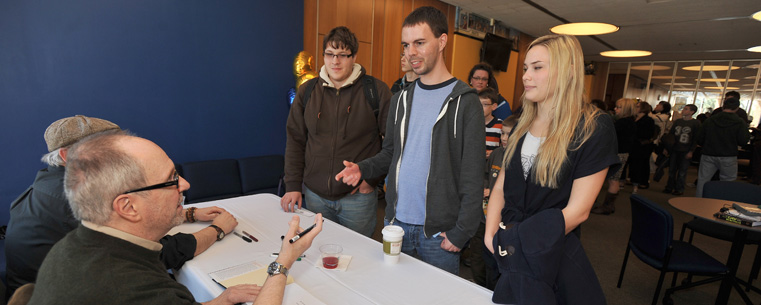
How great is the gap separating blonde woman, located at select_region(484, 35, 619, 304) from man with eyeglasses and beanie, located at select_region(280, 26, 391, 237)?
906 millimetres

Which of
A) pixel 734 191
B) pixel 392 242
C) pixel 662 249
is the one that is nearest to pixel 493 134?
pixel 662 249

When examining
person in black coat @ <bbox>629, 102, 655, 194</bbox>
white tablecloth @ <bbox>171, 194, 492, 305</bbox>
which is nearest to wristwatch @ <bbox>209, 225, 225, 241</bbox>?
white tablecloth @ <bbox>171, 194, 492, 305</bbox>

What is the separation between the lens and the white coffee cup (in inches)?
52.7

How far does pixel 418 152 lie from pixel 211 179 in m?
2.90

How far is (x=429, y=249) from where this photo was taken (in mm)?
1555

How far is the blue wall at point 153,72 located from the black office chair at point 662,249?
3695 millimetres

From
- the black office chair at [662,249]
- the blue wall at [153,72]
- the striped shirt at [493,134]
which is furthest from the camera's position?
the striped shirt at [493,134]

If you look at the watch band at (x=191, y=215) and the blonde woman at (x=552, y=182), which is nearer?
the blonde woman at (x=552, y=182)

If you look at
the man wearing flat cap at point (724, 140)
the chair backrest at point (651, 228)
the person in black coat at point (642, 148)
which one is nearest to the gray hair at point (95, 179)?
the chair backrest at point (651, 228)

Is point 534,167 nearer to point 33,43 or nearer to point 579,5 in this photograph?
point 33,43

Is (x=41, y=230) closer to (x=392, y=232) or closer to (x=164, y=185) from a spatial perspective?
(x=164, y=185)

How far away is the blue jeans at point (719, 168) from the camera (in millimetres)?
5141

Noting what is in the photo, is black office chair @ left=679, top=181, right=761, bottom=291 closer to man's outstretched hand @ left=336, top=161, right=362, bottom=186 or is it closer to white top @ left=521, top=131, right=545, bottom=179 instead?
white top @ left=521, top=131, right=545, bottom=179

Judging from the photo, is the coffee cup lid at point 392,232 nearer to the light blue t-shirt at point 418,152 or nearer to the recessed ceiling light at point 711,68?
the light blue t-shirt at point 418,152
